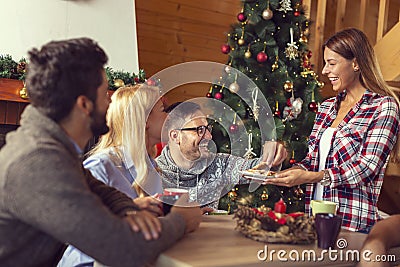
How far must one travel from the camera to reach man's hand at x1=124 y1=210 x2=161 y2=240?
116 cm

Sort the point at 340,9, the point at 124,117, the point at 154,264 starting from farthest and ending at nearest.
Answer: the point at 340,9, the point at 124,117, the point at 154,264

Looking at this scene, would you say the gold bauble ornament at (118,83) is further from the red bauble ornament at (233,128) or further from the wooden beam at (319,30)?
the wooden beam at (319,30)

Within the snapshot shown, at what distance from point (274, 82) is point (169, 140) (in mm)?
1407

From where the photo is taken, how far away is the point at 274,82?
3.46 m

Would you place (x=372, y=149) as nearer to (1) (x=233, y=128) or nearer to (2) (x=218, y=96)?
(1) (x=233, y=128)

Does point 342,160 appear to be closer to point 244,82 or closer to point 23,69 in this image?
point 244,82

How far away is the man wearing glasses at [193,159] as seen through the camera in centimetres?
220

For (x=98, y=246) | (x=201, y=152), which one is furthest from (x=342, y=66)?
(x=98, y=246)

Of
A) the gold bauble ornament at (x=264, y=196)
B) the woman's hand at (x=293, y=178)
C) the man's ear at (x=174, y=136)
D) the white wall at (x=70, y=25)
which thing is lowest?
the gold bauble ornament at (x=264, y=196)

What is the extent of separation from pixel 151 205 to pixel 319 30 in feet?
10.1

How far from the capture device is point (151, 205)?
4.92ft

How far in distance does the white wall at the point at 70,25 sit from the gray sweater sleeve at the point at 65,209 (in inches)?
93.0

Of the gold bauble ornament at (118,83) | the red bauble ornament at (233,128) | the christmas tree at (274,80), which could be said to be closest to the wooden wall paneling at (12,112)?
the gold bauble ornament at (118,83)

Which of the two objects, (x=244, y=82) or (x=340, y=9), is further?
(x=340, y=9)
